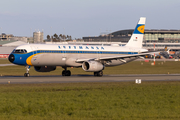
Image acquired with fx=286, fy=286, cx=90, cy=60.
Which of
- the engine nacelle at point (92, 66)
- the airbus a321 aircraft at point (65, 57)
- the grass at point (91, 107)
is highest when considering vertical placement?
the airbus a321 aircraft at point (65, 57)

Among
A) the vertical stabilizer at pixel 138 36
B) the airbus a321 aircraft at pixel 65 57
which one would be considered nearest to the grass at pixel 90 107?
the airbus a321 aircraft at pixel 65 57

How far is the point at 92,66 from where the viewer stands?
3934 centimetres

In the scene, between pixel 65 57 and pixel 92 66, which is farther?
pixel 65 57

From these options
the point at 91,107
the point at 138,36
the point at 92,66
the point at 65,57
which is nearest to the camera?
the point at 91,107

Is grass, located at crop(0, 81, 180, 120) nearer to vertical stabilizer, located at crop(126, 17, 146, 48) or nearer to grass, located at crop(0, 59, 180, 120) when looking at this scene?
grass, located at crop(0, 59, 180, 120)

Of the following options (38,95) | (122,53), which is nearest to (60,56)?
(122,53)

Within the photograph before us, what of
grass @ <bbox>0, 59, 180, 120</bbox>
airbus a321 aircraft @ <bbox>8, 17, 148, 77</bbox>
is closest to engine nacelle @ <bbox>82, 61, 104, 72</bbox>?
airbus a321 aircraft @ <bbox>8, 17, 148, 77</bbox>

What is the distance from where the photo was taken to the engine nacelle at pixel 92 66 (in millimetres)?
39281

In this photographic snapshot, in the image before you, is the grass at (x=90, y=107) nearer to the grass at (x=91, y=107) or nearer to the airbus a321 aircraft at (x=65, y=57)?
the grass at (x=91, y=107)

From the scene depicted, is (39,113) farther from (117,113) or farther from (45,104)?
(117,113)

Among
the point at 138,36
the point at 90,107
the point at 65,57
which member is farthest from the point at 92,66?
the point at 90,107

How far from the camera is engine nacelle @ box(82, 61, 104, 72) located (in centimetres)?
3928

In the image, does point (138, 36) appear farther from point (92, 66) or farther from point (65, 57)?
point (65, 57)

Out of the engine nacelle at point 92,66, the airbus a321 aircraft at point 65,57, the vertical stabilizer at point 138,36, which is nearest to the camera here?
the airbus a321 aircraft at point 65,57
